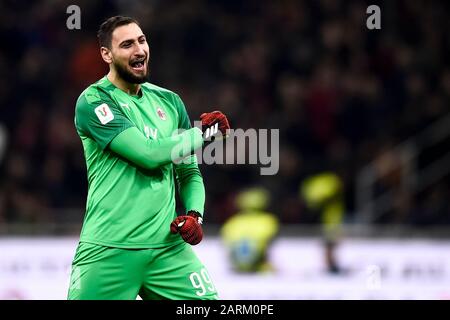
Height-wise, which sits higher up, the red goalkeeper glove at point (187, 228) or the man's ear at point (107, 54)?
the man's ear at point (107, 54)

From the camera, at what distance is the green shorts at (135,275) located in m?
5.37

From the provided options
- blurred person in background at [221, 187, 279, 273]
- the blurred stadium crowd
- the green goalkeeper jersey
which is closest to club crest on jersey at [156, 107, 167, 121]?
the green goalkeeper jersey

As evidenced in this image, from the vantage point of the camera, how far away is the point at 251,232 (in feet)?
38.3

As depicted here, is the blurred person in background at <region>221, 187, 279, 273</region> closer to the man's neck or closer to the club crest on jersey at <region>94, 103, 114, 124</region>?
the man's neck

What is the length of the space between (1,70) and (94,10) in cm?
123

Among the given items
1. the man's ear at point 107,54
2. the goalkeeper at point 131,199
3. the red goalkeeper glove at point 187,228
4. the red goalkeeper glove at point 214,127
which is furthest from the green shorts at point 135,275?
the man's ear at point 107,54

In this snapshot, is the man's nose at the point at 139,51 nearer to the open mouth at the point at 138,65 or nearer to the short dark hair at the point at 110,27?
the open mouth at the point at 138,65

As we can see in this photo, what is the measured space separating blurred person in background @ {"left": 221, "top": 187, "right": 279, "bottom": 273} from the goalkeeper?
5834mm

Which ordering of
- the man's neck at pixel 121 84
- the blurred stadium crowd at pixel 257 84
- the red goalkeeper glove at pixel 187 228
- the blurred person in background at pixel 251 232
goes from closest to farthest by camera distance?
the red goalkeeper glove at pixel 187 228 → the man's neck at pixel 121 84 → the blurred person in background at pixel 251 232 → the blurred stadium crowd at pixel 257 84

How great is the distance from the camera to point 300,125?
12.4 m

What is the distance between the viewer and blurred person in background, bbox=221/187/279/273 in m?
11.4

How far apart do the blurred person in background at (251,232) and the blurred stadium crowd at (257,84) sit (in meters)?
0.25

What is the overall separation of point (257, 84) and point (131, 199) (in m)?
7.65

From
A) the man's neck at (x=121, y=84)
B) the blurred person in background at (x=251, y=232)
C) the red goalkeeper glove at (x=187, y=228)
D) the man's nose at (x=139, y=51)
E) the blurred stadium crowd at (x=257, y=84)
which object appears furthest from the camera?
the blurred stadium crowd at (x=257, y=84)
